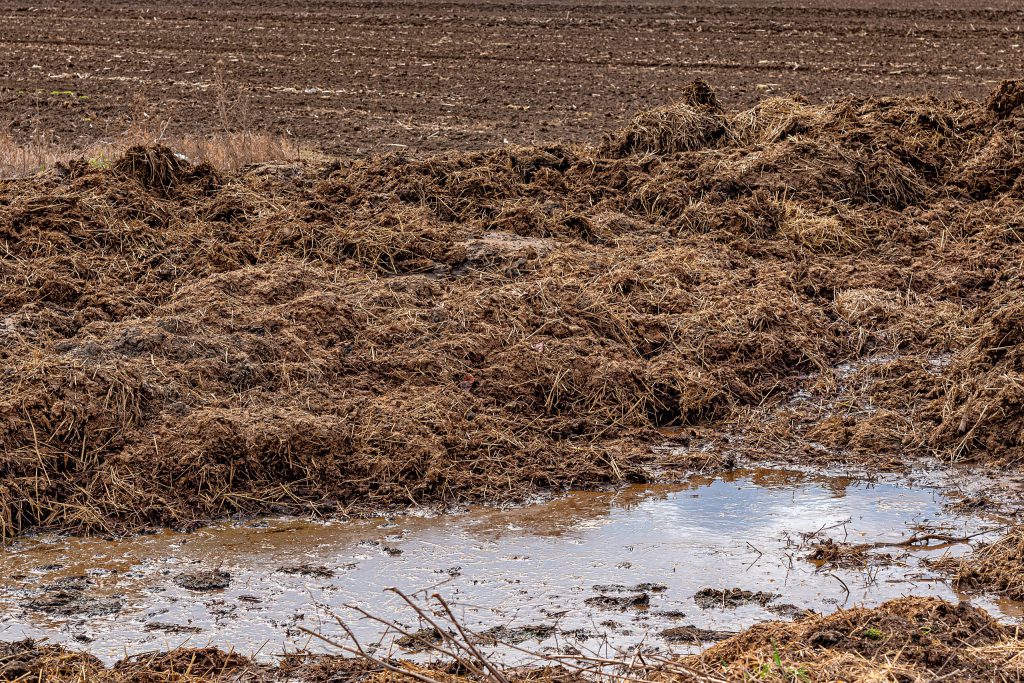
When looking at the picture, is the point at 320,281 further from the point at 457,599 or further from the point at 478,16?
the point at 478,16

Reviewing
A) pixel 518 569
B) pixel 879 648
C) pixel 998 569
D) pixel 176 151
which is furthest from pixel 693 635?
pixel 176 151

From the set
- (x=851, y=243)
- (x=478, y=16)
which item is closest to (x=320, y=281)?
(x=851, y=243)

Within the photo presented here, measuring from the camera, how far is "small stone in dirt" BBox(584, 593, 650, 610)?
5.36 m

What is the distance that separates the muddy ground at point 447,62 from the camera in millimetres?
17359

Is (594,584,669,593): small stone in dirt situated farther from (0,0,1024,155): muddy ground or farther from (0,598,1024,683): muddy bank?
(0,0,1024,155): muddy ground

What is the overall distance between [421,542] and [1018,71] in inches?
745

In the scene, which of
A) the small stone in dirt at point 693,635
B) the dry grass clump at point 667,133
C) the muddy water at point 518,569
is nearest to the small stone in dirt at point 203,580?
the muddy water at point 518,569

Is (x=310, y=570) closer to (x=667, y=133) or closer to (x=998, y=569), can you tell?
(x=998, y=569)

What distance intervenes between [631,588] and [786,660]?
3.99 ft

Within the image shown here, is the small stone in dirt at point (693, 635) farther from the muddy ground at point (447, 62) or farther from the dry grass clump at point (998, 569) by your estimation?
the muddy ground at point (447, 62)

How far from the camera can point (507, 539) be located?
618cm

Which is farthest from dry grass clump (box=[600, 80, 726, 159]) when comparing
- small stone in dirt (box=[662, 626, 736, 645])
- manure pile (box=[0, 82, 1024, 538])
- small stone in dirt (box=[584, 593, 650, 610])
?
small stone in dirt (box=[662, 626, 736, 645])

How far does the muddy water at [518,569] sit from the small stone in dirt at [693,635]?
0.05 m

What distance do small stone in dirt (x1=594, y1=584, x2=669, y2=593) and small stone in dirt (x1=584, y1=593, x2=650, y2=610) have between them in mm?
57
